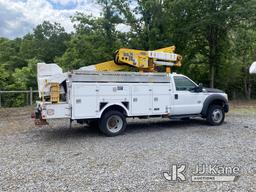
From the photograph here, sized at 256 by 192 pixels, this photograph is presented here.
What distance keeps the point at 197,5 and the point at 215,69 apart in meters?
5.82

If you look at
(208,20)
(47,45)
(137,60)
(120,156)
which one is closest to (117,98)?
(137,60)

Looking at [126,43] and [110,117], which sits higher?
[126,43]

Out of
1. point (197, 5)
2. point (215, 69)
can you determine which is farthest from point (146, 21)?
point (215, 69)

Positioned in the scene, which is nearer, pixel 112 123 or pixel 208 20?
pixel 112 123

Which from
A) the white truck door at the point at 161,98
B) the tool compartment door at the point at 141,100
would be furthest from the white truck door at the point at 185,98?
the tool compartment door at the point at 141,100

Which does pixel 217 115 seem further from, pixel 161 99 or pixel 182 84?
pixel 161 99

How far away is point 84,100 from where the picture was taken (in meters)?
7.86

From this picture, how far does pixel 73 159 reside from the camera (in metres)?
6.08

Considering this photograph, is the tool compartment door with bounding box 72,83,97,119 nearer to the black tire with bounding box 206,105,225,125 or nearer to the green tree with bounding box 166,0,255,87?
the black tire with bounding box 206,105,225,125

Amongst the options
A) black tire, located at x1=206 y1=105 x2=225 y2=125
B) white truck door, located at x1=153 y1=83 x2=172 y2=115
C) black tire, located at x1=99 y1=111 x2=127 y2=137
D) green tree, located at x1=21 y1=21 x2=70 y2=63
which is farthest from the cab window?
green tree, located at x1=21 y1=21 x2=70 y2=63

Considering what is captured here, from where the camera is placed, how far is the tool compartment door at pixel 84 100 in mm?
7746

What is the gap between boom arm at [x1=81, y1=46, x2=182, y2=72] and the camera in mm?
9633

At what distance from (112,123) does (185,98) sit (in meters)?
2.76

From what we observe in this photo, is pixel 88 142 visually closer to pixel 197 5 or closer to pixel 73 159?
pixel 73 159
